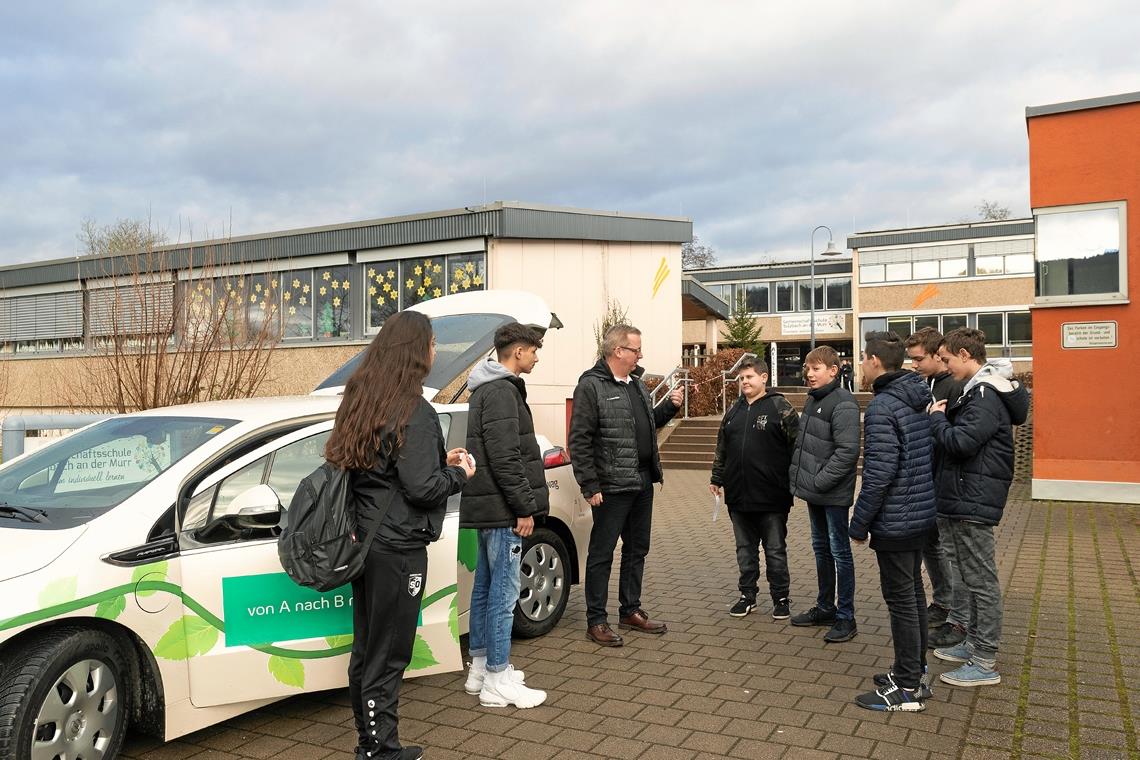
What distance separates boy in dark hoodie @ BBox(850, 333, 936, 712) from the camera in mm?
4812

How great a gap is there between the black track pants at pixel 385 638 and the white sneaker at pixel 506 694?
100 centimetres

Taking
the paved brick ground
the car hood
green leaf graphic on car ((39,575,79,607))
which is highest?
the car hood

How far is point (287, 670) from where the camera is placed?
4230 mm

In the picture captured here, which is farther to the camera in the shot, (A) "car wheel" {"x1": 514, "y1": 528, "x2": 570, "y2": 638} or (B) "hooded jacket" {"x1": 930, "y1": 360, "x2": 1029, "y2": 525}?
(A) "car wheel" {"x1": 514, "y1": 528, "x2": 570, "y2": 638}

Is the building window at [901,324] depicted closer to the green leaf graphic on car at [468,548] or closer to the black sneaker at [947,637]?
the black sneaker at [947,637]

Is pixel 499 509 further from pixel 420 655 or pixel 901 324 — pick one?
pixel 901 324

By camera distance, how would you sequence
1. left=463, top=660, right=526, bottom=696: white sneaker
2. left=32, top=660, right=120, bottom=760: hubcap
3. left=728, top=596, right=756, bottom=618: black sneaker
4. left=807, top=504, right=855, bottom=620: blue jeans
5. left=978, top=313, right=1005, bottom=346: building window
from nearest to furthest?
left=32, top=660, right=120, bottom=760: hubcap
left=463, top=660, right=526, bottom=696: white sneaker
left=807, top=504, right=855, bottom=620: blue jeans
left=728, top=596, right=756, bottom=618: black sneaker
left=978, top=313, right=1005, bottom=346: building window

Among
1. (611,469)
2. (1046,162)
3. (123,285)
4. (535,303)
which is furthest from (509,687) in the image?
(1046,162)

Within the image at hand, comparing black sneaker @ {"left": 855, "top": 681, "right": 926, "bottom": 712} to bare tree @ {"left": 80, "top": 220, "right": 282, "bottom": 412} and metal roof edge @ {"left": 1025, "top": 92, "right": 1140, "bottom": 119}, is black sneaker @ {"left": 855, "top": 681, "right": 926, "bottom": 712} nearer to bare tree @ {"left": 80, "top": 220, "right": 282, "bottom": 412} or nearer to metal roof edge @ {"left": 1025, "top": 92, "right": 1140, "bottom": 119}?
bare tree @ {"left": 80, "top": 220, "right": 282, "bottom": 412}

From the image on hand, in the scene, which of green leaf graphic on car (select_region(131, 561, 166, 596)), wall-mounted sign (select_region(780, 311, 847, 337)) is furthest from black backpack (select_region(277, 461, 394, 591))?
wall-mounted sign (select_region(780, 311, 847, 337))

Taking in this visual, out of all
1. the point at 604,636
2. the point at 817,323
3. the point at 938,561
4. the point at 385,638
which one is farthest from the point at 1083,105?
the point at 817,323

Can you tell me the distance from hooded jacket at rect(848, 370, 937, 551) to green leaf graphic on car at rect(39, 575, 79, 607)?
3.67 m

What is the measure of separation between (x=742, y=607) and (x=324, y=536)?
13.0 feet

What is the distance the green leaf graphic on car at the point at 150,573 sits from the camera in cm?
385
